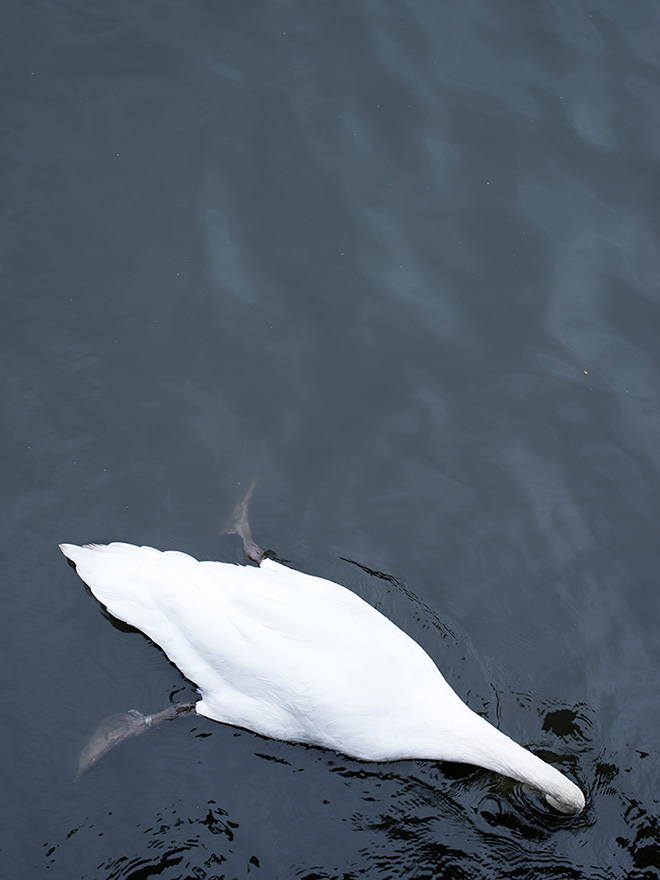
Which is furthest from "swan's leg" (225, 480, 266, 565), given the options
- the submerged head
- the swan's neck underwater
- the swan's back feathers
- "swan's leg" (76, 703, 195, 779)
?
the submerged head

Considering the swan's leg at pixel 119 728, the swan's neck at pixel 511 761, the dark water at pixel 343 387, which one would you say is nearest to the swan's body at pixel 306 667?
the swan's neck at pixel 511 761

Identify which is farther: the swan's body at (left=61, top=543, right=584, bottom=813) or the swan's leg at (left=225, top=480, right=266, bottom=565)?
the swan's leg at (left=225, top=480, right=266, bottom=565)

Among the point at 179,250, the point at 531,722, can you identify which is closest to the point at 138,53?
the point at 179,250

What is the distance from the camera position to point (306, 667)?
497cm

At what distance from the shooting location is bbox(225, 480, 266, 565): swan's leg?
6152 millimetres

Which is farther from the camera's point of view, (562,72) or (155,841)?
(562,72)

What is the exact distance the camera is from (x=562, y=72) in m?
8.02

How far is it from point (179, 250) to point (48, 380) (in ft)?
4.85

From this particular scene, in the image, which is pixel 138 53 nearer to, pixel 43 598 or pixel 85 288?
pixel 85 288

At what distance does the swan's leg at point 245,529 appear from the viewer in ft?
20.2

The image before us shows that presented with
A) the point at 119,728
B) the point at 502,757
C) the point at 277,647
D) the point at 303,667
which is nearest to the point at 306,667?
the point at 303,667

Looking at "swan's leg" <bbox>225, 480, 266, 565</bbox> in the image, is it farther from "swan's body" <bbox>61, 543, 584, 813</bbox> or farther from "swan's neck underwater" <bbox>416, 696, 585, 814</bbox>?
"swan's neck underwater" <bbox>416, 696, 585, 814</bbox>

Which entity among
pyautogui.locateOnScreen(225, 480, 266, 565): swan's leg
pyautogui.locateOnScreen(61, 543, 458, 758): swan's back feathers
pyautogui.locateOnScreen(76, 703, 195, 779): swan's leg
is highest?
pyautogui.locateOnScreen(61, 543, 458, 758): swan's back feathers

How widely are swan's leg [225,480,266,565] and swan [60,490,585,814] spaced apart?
2.10 feet
